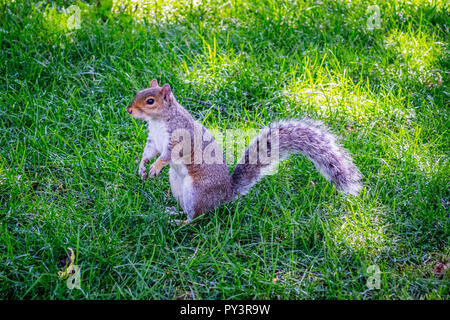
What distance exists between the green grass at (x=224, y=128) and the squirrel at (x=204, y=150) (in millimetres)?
110

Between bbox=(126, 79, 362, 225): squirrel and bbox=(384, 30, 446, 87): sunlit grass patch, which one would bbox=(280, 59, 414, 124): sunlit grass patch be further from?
bbox=(126, 79, 362, 225): squirrel

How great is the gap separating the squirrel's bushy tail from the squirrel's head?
16.0 inches

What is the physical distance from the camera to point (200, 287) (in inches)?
69.2

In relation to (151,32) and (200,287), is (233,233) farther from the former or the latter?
(151,32)

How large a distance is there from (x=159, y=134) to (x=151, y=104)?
0.44 ft

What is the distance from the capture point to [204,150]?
6.79ft

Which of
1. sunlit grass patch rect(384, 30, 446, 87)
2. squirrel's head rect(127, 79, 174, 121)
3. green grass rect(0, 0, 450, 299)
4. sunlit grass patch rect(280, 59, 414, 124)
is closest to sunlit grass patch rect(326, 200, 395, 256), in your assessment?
green grass rect(0, 0, 450, 299)

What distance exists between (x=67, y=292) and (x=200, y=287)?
0.45 meters

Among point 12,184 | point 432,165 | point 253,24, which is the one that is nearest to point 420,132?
A: point 432,165

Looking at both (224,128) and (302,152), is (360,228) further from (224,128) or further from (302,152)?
(224,128)

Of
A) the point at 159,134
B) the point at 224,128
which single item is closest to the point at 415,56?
the point at 224,128

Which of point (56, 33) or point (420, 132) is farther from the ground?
point (56, 33)

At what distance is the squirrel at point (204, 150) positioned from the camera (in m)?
2.02

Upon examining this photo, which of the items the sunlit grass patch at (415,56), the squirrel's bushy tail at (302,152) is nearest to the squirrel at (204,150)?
the squirrel's bushy tail at (302,152)
